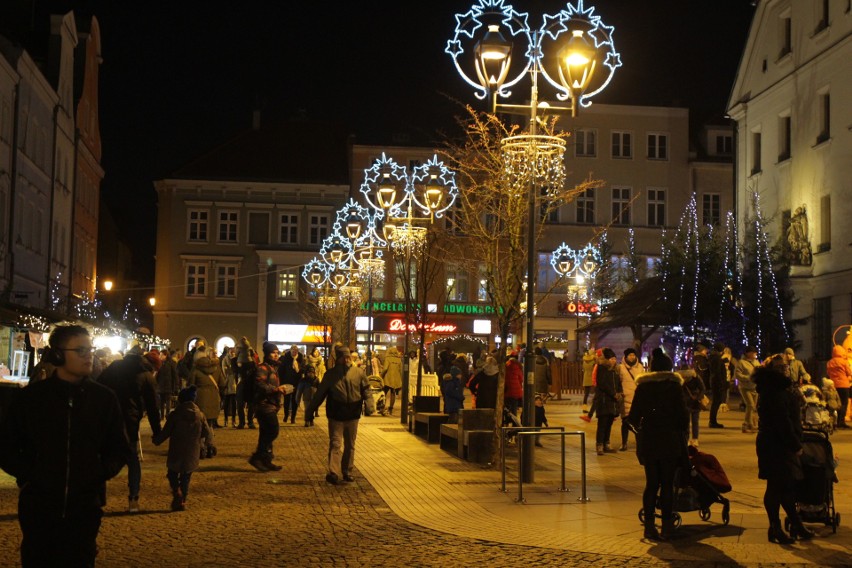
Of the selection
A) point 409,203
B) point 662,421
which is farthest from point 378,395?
point 662,421

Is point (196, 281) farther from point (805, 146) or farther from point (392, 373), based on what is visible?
point (805, 146)

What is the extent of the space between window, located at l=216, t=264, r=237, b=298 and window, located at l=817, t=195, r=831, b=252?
4246 centimetres

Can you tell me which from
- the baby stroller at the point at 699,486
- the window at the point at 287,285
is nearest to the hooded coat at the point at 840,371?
the baby stroller at the point at 699,486

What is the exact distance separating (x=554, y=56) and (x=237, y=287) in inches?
2258

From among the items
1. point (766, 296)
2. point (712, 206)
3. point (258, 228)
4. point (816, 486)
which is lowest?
point (816, 486)

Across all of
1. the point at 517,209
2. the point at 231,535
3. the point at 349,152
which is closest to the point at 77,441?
the point at 231,535

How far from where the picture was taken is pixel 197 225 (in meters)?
70.3

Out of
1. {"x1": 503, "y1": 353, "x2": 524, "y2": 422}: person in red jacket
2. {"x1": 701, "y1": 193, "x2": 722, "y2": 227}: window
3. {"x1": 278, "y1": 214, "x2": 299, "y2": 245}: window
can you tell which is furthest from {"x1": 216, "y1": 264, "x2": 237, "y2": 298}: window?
{"x1": 503, "y1": 353, "x2": 524, "y2": 422}: person in red jacket

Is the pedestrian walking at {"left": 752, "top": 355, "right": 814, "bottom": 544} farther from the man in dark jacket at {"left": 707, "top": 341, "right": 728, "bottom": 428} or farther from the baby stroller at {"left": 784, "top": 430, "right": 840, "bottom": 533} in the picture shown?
the man in dark jacket at {"left": 707, "top": 341, "right": 728, "bottom": 428}

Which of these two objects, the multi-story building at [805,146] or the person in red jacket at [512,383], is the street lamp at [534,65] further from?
the multi-story building at [805,146]

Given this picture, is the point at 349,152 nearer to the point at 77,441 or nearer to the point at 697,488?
the point at 697,488

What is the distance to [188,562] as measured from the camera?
9.52 meters

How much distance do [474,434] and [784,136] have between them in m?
24.6

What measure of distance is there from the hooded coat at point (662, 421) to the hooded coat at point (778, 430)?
2.31ft
